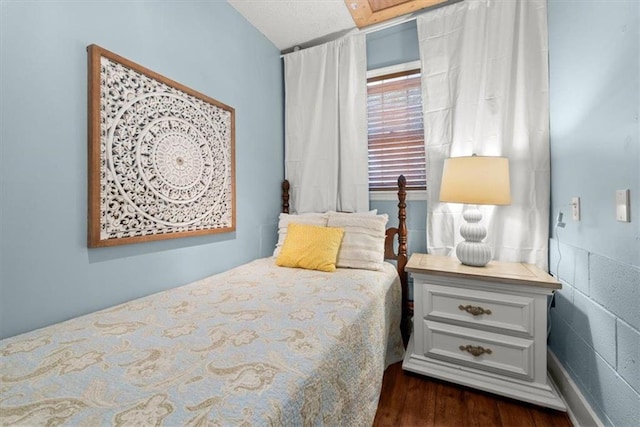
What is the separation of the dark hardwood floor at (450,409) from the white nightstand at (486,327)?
0.22 ft

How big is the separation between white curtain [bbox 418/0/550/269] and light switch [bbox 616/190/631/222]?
751 mm

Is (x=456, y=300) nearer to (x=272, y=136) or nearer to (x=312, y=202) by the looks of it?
(x=312, y=202)

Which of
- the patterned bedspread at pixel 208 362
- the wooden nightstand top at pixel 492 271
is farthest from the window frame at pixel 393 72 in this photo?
the patterned bedspread at pixel 208 362

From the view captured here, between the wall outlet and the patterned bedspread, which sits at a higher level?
the wall outlet

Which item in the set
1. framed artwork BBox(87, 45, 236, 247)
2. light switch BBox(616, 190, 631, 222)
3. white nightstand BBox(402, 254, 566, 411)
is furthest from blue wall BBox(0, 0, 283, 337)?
light switch BBox(616, 190, 631, 222)

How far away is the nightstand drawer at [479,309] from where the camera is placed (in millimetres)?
1472

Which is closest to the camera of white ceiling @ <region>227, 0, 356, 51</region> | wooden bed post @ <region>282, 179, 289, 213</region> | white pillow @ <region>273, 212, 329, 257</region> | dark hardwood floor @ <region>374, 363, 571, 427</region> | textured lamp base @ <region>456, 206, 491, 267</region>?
dark hardwood floor @ <region>374, 363, 571, 427</region>

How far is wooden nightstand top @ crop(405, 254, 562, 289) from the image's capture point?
144cm

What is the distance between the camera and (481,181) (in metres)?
1.61

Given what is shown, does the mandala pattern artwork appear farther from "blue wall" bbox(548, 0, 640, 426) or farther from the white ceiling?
"blue wall" bbox(548, 0, 640, 426)

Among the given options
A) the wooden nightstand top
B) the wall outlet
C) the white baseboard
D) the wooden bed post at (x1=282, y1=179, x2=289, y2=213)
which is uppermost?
the wooden bed post at (x1=282, y1=179, x2=289, y2=213)

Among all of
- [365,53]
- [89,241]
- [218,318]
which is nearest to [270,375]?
[218,318]

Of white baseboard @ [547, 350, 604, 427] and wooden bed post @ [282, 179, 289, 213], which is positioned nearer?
white baseboard @ [547, 350, 604, 427]

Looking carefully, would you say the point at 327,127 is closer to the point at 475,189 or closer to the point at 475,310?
the point at 475,189
